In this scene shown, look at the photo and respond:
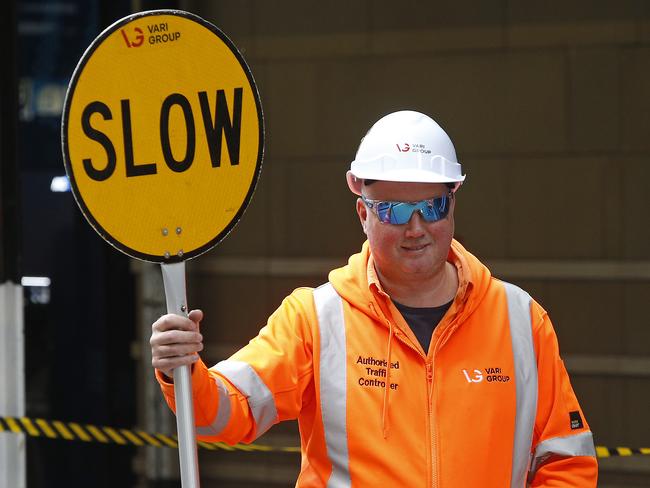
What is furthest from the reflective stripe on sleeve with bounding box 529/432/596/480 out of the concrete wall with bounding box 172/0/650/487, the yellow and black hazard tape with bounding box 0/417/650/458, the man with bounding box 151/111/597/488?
the concrete wall with bounding box 172/0/650/487

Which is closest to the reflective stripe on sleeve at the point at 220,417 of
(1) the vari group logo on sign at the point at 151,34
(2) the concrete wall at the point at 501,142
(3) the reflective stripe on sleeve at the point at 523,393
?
(3) the reflective stripe on sleeve at the point at 523,393

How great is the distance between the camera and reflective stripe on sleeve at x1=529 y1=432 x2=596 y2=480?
119 inches

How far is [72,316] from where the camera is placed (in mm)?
6559

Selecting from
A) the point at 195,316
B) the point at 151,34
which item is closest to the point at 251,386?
the point at 195,316

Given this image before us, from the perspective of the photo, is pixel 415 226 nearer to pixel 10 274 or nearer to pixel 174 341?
pixel 174 341

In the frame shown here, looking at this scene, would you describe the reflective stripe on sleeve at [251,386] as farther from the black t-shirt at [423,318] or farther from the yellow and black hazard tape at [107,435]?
the yellow and black hazard tape at [107,435]

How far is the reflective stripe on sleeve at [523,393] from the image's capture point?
3004 mm

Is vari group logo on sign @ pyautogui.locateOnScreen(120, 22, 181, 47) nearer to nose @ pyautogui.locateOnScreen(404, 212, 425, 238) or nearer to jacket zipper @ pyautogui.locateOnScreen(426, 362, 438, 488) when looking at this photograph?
nose @ pyautogui.locateOnScreen(404, 212, 425, 238)

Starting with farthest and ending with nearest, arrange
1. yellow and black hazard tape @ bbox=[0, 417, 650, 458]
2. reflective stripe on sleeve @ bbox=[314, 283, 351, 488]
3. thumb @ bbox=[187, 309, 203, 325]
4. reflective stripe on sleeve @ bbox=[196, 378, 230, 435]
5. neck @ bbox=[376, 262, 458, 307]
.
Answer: yellow and black hazard tape @ bbox=[0, 417, 650, 458] < neck @ bbox=[376, 262, 458, 307] < reflective stripe on sleeve @ bbox=[314, 283, 351, 488] < reflective stripe on sleeve @ bbox=[196, 378, 230, 435] < thumb @ bbox=[187, 309, 203, 325]

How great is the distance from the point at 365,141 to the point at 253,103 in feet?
1.76

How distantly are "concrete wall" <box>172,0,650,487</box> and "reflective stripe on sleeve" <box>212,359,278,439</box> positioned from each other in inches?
138

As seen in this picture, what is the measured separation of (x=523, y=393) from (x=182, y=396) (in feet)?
3.15

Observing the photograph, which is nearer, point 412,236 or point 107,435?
point 412,236

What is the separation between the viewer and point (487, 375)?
3000mm
